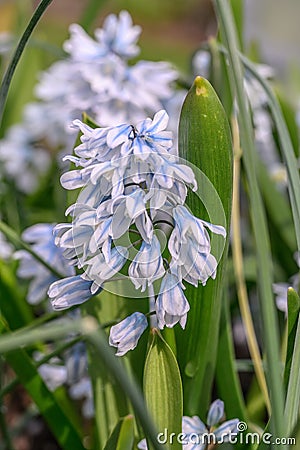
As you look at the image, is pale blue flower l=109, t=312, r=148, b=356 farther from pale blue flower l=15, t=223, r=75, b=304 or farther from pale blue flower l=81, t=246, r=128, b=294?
pale blue flower l=15, t=223, r=75, b=304

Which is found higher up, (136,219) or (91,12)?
(91,12)

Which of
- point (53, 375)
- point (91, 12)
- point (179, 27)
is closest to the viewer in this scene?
point (53, 375)

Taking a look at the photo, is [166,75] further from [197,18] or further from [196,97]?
[197,18]

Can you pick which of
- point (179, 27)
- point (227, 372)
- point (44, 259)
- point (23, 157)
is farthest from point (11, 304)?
point (179, 27)

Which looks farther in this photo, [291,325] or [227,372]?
[227,372]

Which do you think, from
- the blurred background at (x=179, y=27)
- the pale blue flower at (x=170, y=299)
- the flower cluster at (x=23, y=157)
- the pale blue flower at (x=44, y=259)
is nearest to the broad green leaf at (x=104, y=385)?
the pale blue flower at (x=44, y=259)

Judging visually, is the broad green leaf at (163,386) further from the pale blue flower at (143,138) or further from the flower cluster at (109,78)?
the flower cluster at (109,78)

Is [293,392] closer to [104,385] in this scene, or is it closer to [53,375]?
[104,385]
